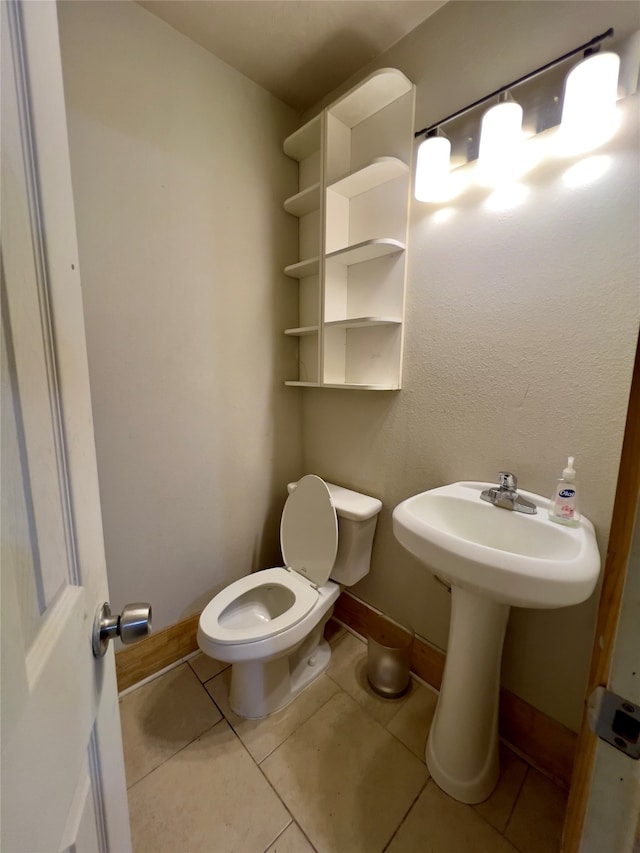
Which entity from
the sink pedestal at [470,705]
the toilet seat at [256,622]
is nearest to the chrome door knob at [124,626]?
the toilet seat at [256,622]

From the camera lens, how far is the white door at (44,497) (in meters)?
0.28

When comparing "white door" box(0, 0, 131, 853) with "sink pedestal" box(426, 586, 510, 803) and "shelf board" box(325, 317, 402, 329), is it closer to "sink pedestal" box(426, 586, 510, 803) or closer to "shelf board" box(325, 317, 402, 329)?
"sink pedestal" box(426, 586, 510, 803)

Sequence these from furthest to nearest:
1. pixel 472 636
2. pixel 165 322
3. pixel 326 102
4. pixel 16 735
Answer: pixel 326 102, pixel 165 322, pixel 472 636, pixel 16 735

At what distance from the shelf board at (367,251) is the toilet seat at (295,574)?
0.95 m

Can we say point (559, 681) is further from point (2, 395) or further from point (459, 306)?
point (2, 395)

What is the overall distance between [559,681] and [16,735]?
140 centimetres

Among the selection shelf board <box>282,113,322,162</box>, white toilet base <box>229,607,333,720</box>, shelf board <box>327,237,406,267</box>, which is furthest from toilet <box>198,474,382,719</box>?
shelf board <box>282,113,322,162</box>

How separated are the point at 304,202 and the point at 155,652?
82.5 inches

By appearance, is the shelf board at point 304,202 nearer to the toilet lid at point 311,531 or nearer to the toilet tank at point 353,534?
the toilet lid at point 311,531

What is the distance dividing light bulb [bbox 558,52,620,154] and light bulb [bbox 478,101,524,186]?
11cm

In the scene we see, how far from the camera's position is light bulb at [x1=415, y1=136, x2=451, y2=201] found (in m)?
1.12

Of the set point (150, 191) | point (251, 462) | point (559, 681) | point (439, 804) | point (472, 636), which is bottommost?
point (439, 804)

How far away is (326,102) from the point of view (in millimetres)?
1520

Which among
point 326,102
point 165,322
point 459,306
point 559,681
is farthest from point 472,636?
point 326,102
